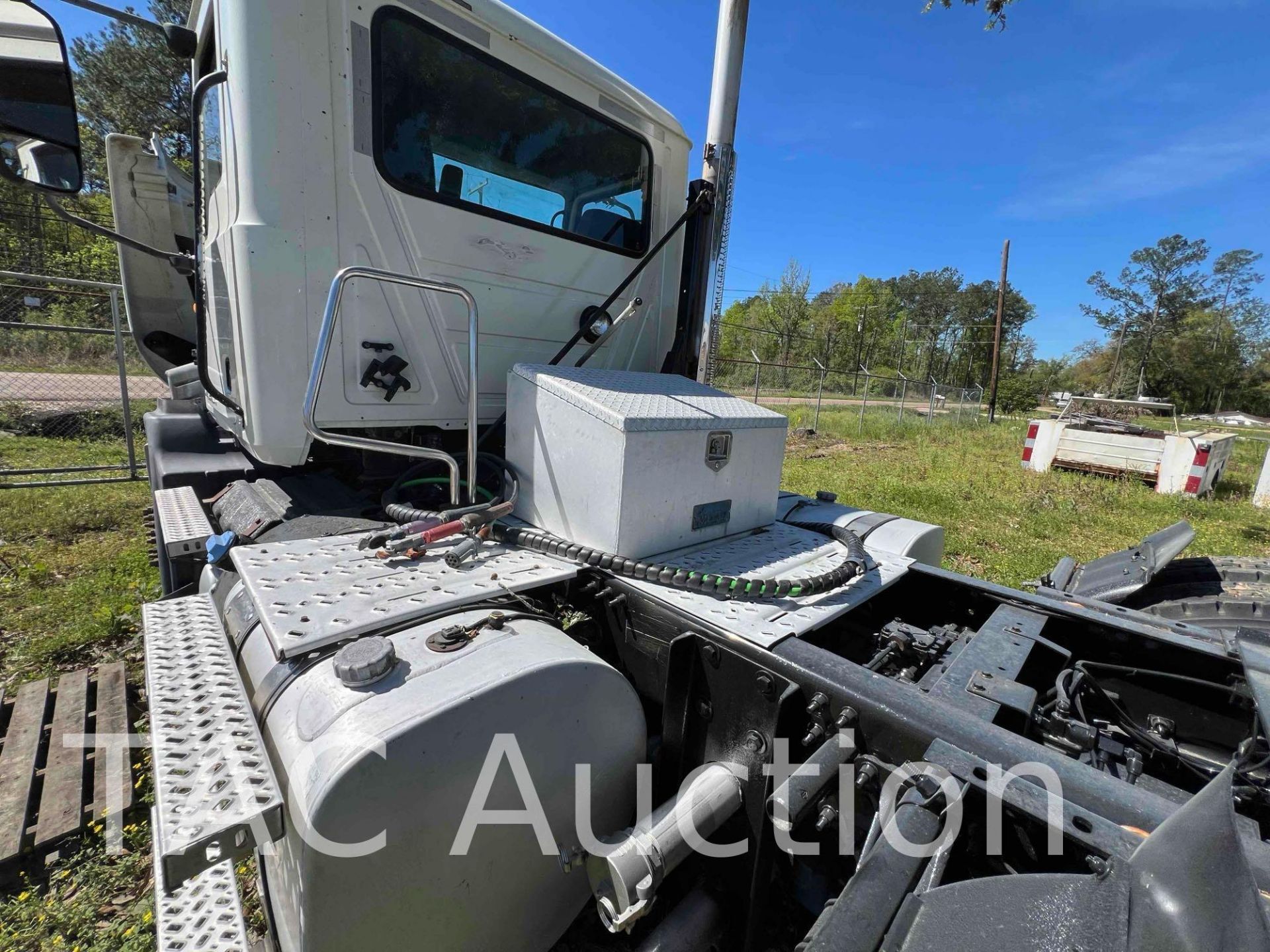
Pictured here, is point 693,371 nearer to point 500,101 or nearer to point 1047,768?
Answer: point 500,101

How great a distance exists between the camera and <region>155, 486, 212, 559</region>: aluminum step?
1973mm

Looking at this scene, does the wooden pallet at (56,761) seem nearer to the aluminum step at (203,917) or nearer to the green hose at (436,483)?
the aluminum step at (203,917)

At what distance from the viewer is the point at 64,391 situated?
1130 cm

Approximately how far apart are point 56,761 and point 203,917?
81.6 inches

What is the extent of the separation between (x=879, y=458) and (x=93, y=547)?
1253 cm

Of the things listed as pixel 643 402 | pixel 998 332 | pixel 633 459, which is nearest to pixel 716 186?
pixel 643 402

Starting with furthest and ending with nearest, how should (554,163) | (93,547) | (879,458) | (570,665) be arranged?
(879,458) → (93,547) → (554,163) → (570,665)

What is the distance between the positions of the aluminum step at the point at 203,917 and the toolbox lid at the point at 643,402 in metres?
1.46

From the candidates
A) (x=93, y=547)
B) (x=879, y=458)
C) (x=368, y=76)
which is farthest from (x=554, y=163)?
(x=879, y=458)

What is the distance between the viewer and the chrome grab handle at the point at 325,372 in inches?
68.2

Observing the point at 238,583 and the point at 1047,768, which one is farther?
the point at 238,583

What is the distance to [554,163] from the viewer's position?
8.80 ft

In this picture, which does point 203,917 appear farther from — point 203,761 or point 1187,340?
point 1187,340

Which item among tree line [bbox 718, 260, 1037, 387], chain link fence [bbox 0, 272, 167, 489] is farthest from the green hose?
tree line [bbox 718, 260, 1037, 387]
